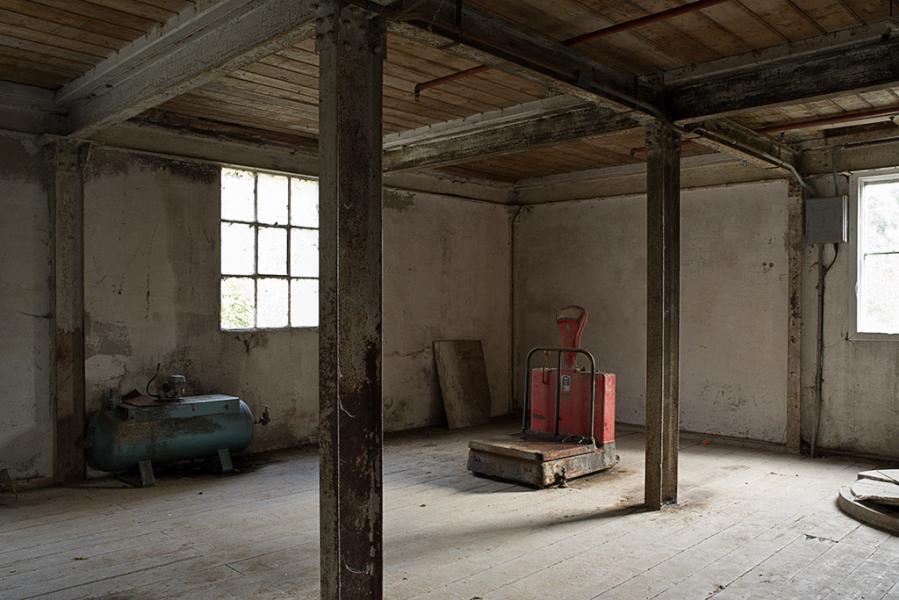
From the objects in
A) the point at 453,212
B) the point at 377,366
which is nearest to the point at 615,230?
the point at 453,212

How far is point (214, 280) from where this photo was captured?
6.27 meters

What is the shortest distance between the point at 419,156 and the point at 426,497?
3.00 metres

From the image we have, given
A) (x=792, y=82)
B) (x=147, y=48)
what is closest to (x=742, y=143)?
(x=792, y=82)

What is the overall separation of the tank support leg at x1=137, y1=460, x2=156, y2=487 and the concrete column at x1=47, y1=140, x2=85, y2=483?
0.51 m

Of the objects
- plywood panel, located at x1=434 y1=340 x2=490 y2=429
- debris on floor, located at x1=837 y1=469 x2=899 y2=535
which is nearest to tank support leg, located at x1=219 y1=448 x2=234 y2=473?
plywood panel, located at x1=434 y1=340 x2=490 y2=429

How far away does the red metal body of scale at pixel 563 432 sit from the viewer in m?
5.48

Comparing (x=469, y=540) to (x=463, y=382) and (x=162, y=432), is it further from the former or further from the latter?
(x=463, y=382)

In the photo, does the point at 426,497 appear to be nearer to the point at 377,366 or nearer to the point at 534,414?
the point at 534,414

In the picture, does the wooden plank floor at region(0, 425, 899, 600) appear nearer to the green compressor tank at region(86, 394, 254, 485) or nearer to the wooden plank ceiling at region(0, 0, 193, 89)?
the green compressor tank at region(86, 394, 254, 485)

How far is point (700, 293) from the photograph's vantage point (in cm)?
750

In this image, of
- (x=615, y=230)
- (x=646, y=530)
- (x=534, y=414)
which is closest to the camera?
(x=646, y=530)

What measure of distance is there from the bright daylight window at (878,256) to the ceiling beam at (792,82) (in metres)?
2.83

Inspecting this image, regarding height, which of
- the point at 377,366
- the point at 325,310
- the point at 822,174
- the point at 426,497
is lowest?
the point at 426,497

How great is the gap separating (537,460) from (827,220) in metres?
3.67
